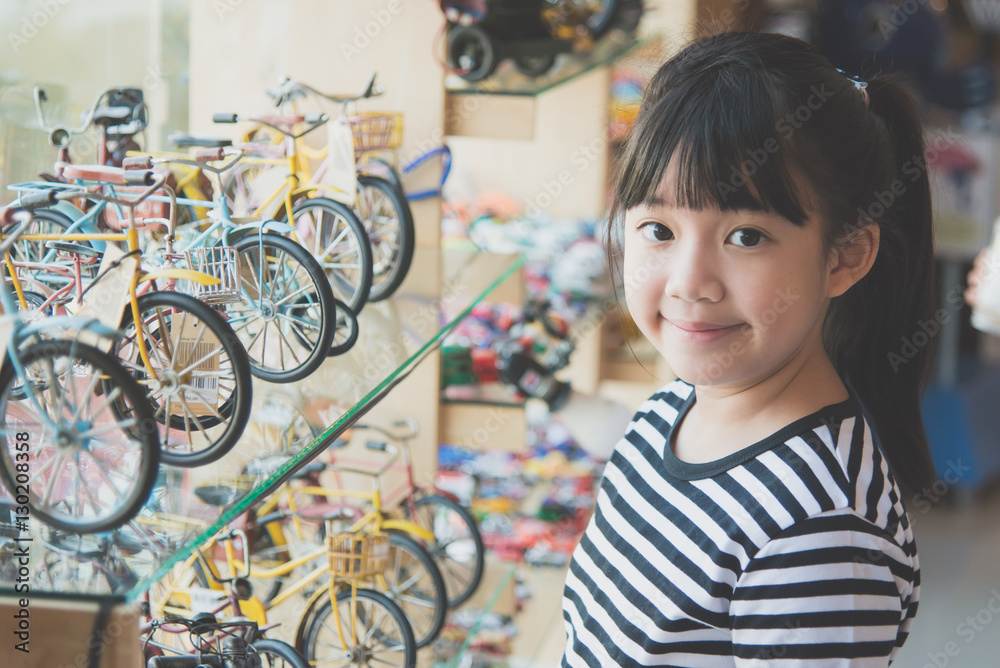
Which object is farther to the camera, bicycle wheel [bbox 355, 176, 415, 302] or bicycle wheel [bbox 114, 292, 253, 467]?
bicycle wheel [bbox 355, 176, 415, 302]

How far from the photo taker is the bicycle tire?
0.75 m

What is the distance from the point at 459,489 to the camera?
70.8 inches

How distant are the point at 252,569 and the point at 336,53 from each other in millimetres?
513

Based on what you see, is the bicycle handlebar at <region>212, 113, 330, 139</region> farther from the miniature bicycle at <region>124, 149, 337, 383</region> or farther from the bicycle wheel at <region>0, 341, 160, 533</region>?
the bicycle wheel at <region>0, 341, 160, 533</region>

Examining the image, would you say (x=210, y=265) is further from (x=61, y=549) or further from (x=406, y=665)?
(x=406, y=665)

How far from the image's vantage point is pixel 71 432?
1.50 ft

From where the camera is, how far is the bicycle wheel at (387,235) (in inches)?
34.5

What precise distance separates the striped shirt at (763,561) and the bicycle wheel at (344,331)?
0.94ft

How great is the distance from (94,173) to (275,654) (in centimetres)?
39

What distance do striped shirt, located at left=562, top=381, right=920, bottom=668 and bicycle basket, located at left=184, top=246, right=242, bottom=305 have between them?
1.28 feet

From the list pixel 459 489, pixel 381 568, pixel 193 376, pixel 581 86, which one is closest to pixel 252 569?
pixel 381 568
